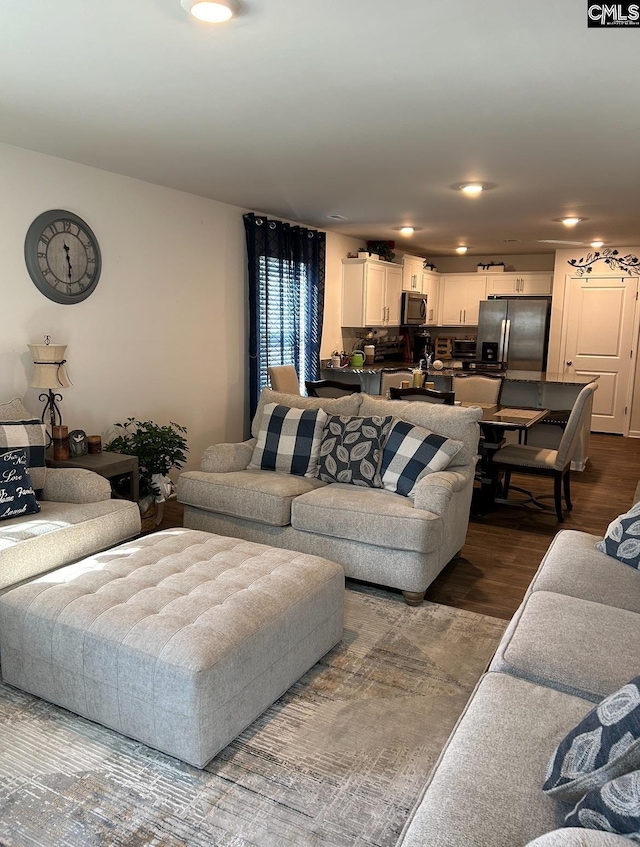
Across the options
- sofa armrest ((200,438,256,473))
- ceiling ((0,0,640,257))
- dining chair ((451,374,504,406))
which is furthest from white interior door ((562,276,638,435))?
sofa armrest ((200,438,256,473))

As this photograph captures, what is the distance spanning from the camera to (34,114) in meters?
3.07

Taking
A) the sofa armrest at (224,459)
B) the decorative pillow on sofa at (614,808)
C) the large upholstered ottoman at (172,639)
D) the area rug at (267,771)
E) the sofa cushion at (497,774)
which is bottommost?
the area rug at (267,771)

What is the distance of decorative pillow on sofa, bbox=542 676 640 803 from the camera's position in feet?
3.65

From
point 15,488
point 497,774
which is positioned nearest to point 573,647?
point 497,774

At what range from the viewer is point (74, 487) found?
131 inches

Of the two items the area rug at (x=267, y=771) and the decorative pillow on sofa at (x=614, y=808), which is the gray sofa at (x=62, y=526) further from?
the decorative pillow on sofa at (x=614, y=808)

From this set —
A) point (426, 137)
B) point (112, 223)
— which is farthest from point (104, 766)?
point (112, 223)

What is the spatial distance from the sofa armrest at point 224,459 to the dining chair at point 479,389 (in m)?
2.34

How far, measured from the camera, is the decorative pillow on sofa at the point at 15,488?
2.98 m

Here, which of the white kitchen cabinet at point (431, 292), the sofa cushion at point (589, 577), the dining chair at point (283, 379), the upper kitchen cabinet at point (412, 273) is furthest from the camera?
the white kitchen cabinet at point (431, 292)

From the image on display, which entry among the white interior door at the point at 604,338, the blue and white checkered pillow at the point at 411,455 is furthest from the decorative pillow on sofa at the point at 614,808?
the white interior door at the point at 604,338

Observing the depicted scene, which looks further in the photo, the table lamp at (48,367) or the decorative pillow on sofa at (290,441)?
the decorative pillow on sofa at (290,441)

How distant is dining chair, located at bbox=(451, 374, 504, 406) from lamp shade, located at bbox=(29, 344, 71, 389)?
3.37 m

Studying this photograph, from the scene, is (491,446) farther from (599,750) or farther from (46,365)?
(599,750)
